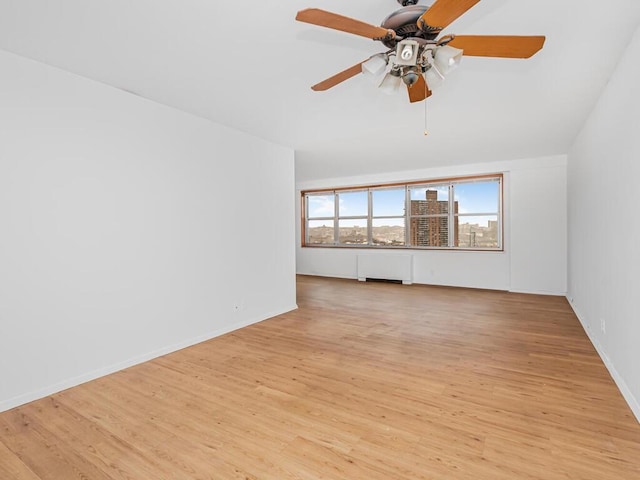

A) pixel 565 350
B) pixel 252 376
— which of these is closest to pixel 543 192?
pixel 565 350

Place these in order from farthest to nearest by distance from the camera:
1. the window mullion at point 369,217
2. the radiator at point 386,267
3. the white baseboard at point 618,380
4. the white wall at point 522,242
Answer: the window mullion at point 369,217
the radiator at point 386,267
the white wall at point 522,242
the white baseboard at point 618,380

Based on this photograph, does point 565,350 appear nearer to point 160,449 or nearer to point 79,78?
point 160,449

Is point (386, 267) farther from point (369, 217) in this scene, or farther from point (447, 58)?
point (447, 58)

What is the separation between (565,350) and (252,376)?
2905 mm

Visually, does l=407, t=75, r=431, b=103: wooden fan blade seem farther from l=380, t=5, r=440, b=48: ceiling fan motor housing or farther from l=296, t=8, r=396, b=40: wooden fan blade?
l=296, t=8, r=396, b=40: wooden fan blade

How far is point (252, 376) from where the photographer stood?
9.12 ft

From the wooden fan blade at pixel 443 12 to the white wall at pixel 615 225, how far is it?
1.50m

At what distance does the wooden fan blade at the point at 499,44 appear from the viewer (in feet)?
5.37

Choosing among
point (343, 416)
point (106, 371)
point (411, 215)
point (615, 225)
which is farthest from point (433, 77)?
point (411, 215)

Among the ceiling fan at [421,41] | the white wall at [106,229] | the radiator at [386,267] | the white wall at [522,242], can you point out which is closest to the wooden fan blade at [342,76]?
the ceiling fan at [421,41]

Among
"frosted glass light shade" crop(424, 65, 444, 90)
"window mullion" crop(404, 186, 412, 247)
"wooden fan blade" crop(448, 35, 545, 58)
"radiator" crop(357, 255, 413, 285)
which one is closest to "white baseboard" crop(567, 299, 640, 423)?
"wooden fan blade" crop(448, 35, 545, 58)

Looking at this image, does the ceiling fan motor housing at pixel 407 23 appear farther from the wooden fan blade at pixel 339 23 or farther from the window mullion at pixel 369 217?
the window mullion at pixel 369 217

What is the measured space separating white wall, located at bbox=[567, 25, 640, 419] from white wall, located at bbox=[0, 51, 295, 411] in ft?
11.6

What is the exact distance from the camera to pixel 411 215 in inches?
293
